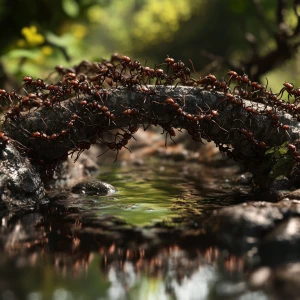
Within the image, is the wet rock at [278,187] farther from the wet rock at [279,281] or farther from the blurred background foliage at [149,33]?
the blurred background foliage at [149,33]

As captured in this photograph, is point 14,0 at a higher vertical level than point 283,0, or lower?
higher

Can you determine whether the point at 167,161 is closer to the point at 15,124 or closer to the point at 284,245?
the point at 15,124

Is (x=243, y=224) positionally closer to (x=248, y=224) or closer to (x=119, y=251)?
(x=248, y=224)

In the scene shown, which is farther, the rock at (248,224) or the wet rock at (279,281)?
the rock at (248,224)

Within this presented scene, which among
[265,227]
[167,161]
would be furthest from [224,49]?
[265,227]

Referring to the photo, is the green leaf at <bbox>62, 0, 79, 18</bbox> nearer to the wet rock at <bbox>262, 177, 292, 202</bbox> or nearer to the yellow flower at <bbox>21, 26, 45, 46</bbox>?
the yellow flower at <bbox>21, 26, 45, 46</bbox>

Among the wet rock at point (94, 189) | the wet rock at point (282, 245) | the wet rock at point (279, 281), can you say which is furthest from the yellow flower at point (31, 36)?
the wet rock at point (279, 281)

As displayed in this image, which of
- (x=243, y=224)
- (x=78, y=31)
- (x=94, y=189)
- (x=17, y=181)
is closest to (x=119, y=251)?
(x=243, y=224)
